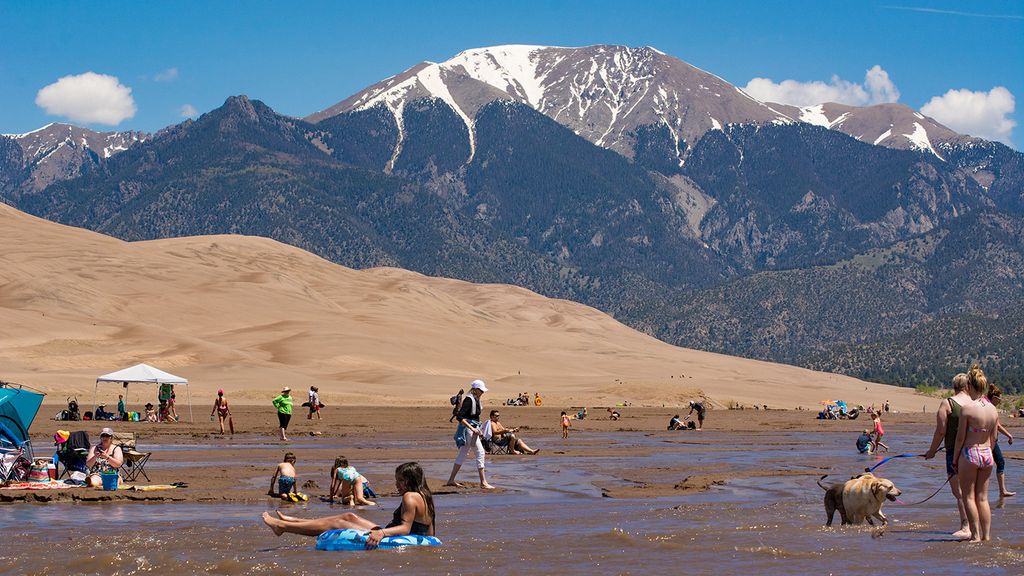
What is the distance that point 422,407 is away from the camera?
198 feet

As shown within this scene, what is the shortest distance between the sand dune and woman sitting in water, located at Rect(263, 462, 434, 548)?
43622mm

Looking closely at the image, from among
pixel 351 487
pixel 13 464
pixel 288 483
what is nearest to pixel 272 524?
pixel 351 487

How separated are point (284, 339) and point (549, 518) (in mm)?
75917

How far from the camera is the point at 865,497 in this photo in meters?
17.5

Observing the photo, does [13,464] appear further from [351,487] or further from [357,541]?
[357,541]

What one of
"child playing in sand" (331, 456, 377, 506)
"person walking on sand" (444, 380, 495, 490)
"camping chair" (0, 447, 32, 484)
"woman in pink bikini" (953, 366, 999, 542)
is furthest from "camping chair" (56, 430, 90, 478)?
"woman in pink bikini" (953, 366, 999, 542)

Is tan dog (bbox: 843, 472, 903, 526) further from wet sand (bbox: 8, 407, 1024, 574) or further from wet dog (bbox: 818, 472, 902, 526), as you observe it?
wet sand (bbox: 8, 407, 1024, 574)

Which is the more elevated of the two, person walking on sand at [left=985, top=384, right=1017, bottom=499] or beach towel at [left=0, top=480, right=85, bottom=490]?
person walking on sand at [left=985, top=384, right=1017, bottom=499]

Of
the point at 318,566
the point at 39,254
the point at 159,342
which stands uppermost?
the point at 39,254

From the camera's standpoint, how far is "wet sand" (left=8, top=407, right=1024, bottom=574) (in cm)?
1448

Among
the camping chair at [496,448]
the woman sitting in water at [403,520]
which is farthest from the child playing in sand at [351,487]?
the camping chair at [496,448]

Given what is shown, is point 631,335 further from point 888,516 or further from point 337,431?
point 888,516

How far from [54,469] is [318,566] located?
10226 mm

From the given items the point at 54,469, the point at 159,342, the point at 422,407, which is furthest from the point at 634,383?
the point at 54,469
